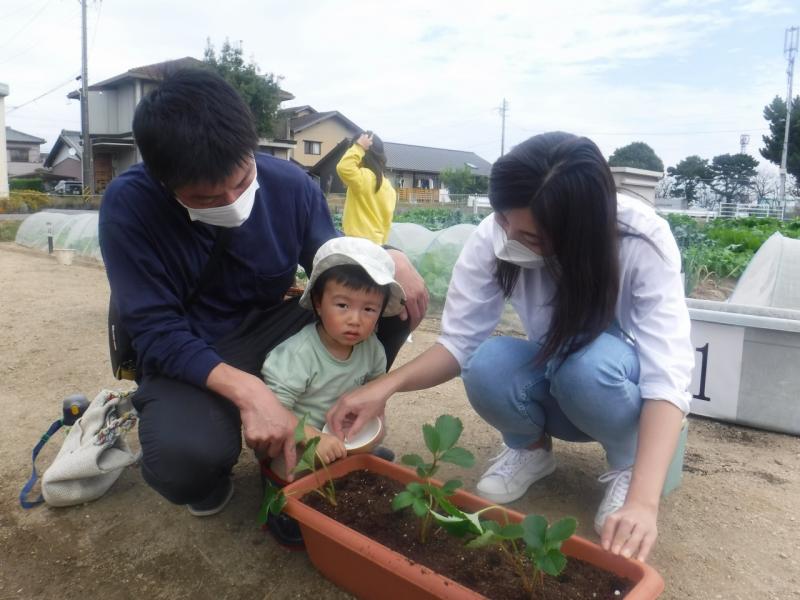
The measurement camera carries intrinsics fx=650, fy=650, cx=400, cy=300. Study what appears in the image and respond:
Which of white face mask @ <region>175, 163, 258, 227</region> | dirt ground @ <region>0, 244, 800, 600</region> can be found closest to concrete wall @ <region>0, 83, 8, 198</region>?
dirt ground @ <region>0, 244, 800, 600</region>

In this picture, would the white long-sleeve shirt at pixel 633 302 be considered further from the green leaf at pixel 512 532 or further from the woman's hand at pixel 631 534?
the green leaf at pixel 512 532

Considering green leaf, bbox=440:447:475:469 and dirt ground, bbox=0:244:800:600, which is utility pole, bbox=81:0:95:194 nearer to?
dirt ground, bbox=0:244:800:600

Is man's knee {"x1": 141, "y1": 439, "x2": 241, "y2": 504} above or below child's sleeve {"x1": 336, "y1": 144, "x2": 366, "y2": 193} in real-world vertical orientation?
below

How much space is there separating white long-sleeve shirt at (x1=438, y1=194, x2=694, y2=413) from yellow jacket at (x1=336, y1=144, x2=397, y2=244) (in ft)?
8.77

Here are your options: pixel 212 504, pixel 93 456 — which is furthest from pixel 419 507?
pixel 93 456

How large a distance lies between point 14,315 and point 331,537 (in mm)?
3939

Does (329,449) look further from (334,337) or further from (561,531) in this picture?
(561,531)

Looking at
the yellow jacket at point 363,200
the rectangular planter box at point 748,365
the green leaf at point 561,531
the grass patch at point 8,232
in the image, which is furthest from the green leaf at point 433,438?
the grass patch at point 8,232

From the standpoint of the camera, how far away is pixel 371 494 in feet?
5.12

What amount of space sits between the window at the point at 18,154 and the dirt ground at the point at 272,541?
158ft

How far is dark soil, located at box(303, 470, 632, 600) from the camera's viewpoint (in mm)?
1164

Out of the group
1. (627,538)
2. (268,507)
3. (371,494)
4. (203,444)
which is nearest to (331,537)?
(268,507)

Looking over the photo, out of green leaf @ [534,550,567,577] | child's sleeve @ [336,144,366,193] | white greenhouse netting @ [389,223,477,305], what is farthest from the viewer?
white greenhouse netting @ [389,223,477,305]

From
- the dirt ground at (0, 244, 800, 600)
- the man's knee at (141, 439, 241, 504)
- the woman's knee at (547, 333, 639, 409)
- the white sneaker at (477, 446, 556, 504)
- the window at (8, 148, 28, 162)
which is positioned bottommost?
the dirt ground at (0, 244, 800, 600)
